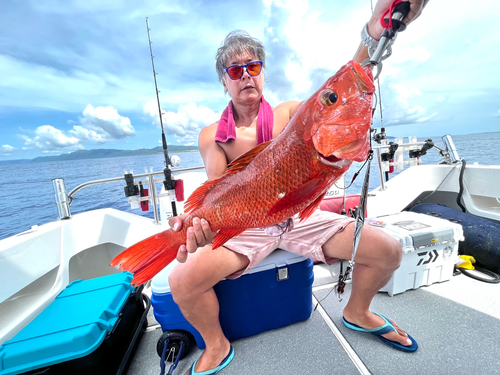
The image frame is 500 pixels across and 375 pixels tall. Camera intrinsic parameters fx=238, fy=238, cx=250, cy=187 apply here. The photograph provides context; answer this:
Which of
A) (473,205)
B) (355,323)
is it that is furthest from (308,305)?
(473,205)

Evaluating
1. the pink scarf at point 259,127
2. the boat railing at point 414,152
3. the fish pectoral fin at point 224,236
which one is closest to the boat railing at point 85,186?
the pink scarf at point 259,127

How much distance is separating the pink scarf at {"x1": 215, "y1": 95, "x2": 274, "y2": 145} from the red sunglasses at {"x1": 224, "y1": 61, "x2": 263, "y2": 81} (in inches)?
9.7

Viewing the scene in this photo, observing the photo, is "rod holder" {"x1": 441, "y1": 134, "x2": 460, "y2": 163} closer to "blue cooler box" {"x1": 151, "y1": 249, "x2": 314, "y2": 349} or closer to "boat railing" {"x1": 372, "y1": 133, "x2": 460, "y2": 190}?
"boat railing" {"x1": 372, "y1": 133, "x2": 460, "y2": 190}

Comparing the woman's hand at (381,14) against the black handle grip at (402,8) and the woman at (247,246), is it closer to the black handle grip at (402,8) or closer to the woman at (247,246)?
the black handle grip at (402,8)

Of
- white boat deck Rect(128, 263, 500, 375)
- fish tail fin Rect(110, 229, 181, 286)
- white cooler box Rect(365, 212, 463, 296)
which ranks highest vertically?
fish tail fin Rect(110, 229, 181, 286)

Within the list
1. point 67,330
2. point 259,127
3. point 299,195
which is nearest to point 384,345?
point 299,195

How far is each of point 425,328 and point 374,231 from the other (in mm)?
981

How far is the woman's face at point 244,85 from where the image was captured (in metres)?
1.69

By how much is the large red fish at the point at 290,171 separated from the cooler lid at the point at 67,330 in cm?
60

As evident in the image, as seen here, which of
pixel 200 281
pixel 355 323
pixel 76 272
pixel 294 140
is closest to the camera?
pixel 294 140

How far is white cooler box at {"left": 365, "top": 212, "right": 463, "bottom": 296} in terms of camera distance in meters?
2.23

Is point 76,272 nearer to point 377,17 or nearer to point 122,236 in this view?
point 122,236

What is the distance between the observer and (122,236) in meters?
3.05

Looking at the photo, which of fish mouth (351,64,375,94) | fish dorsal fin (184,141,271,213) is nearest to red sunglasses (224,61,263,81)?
fish dorsal fin (184,141,271,213)
